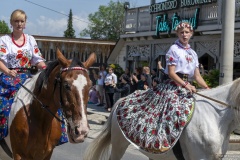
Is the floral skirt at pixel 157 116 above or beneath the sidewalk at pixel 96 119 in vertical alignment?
above

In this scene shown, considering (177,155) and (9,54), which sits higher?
(9,54)

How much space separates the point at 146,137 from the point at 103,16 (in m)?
80.5

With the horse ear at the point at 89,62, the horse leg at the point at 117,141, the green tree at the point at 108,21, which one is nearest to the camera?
the horse ear at the point at 89,62

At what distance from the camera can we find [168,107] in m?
5.92

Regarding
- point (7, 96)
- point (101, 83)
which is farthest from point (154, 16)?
point (7, 96)

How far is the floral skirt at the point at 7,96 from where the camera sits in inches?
221

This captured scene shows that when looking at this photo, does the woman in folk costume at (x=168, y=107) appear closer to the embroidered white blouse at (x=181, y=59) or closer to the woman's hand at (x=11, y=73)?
the embroidered white blouse at (x=181, y=59)

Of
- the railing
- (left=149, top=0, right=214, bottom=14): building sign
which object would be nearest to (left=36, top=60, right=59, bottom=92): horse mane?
the railing

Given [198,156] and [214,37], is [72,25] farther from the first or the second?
[198,156]

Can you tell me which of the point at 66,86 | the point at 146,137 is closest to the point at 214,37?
the point at 146,137

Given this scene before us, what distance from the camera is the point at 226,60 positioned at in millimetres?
12438

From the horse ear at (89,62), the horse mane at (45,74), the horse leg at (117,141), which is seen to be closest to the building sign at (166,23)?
the horse leg at (117,141)

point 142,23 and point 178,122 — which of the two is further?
point 142,23

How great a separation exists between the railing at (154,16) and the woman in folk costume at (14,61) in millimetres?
11740
